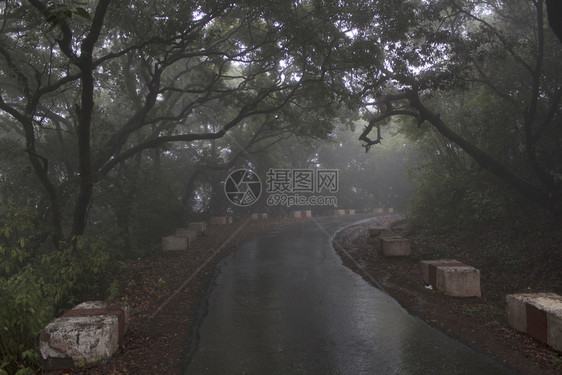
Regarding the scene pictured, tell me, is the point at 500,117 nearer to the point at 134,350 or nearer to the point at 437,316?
the point at 437,316

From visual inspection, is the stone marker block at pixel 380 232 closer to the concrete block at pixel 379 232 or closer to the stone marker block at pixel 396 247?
the concrete block at pixel 379 232

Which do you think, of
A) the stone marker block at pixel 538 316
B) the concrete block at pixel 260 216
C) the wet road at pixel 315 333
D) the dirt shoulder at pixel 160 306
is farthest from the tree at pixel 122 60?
the concrete block at pixel 260 216

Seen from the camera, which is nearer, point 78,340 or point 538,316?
point 78,340

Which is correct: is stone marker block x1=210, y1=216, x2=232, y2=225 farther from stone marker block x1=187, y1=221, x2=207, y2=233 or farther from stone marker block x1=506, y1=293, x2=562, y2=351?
A: stone marker block x1=506, y1=293, x2=562, y2=351

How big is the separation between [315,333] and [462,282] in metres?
3.50

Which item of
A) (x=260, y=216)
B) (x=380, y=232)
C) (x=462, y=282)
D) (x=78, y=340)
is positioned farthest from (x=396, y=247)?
(x=260, y=216)

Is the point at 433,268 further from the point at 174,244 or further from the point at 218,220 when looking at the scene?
the point at 218,220

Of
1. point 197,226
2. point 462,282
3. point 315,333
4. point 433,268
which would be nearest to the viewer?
point 315,333

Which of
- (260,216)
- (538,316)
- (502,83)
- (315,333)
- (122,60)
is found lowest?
(315,333)

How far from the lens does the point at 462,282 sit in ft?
25.4

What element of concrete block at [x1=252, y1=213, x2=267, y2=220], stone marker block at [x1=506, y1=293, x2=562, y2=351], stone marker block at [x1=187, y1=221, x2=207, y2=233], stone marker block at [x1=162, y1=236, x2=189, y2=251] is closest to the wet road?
stone marker block at [x1=506, y1=293, x2=562, y2=351]

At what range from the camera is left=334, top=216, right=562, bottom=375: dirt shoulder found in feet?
16.7

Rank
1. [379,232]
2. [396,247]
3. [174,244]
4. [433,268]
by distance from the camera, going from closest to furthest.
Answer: [433,268], [396,247], [174,244], [379,232]

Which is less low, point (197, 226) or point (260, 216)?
point (260, 216)
